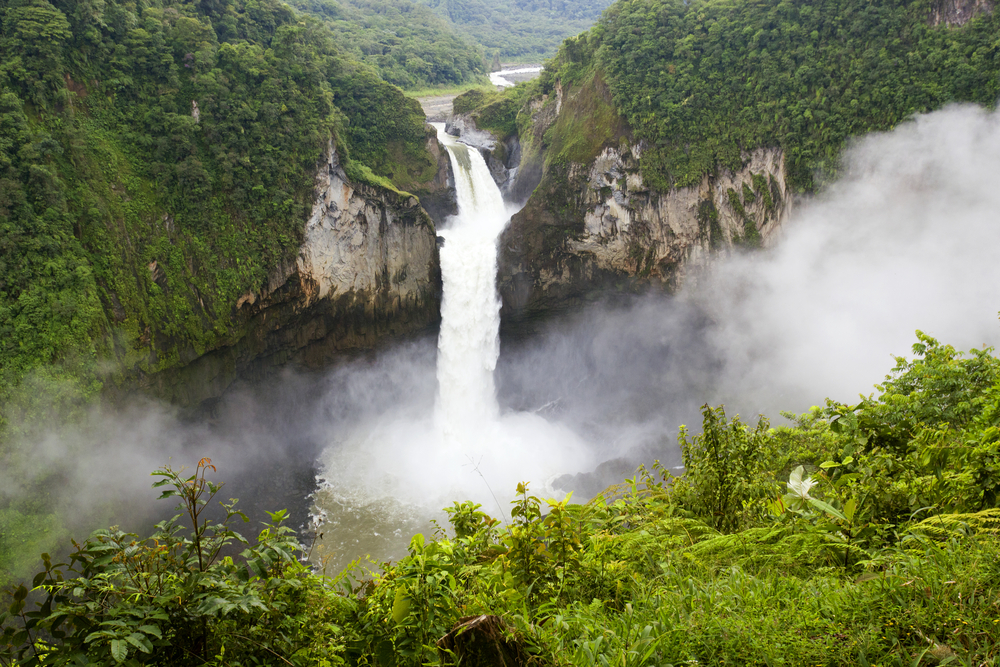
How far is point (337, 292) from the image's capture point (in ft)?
61.5

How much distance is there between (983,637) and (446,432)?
17.7 metres

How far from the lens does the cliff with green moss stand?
16.0 meters

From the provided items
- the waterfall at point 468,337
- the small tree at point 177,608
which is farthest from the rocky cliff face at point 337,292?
the small tree at point 177,608

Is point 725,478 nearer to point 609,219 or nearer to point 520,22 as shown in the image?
point 609,219

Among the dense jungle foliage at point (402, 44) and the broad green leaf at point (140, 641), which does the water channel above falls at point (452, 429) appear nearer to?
the broad green leaf at point (140, 641)

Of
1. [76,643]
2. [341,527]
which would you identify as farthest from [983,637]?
[341,527]

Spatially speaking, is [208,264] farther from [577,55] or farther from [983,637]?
[983,637]

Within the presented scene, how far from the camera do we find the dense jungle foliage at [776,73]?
51.3 ft

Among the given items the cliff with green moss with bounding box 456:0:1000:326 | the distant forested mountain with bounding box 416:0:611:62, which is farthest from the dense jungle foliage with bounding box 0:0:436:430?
the distant forested mountain with bounding box 416:0:611:62

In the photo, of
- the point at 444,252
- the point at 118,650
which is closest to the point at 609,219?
the point at 444,252

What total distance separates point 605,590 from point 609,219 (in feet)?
57.0

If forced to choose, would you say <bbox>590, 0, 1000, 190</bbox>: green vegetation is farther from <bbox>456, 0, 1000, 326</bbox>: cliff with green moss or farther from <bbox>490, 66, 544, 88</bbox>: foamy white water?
<bbox>490, 66, 544, 88</bbox>: foamy white water

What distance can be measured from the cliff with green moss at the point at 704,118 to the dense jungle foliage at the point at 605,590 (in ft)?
52.8

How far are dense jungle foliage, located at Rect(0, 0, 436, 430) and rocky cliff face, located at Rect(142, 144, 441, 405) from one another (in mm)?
620
